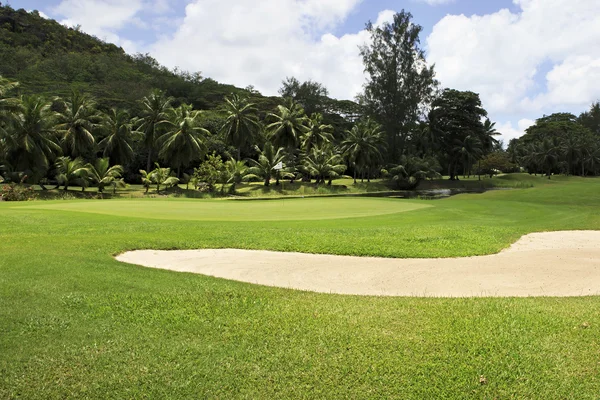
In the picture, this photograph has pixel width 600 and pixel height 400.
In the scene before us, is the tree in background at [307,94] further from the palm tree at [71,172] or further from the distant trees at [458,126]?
the palm tree at [71,172]

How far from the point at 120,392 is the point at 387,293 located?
17.4ft

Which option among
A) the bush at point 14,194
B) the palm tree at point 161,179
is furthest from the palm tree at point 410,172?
the bush at point 14,194

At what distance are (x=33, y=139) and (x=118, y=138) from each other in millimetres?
13322

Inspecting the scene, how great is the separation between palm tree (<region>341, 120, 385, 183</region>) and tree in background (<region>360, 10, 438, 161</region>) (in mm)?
4096

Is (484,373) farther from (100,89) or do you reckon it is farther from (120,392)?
(100,89)

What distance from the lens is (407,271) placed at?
10.3 metres

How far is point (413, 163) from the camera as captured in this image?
216 feet

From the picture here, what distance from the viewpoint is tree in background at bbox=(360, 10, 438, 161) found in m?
68.2

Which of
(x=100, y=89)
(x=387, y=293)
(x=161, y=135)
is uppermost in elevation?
(x=100, y=89)

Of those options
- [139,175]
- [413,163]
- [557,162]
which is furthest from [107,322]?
[557,162]

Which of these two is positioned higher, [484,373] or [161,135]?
[161,135]

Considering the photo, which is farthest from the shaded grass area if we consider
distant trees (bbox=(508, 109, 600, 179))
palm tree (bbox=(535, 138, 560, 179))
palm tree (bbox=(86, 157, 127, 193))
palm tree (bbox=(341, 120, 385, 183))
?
distant trees (bbox=(508, 109, 600, 179))

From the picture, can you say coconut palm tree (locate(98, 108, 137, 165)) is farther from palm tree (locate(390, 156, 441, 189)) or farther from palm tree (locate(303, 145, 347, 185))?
palm tree (locate(390, 156, 441, 189))

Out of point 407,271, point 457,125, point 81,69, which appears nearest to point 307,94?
point 457,125
